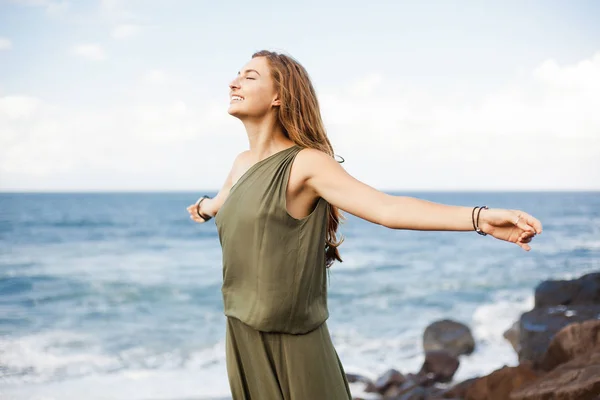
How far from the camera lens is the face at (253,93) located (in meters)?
2.36

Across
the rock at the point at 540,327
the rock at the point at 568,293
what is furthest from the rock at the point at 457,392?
the rock at the point at 568,293

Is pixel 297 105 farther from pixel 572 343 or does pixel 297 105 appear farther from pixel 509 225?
pixel 572 343

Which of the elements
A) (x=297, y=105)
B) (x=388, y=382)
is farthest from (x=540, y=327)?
(x=297, y=105)

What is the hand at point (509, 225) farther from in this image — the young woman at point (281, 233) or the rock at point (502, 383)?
the rock at point (502, 383)

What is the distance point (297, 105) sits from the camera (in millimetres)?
2387

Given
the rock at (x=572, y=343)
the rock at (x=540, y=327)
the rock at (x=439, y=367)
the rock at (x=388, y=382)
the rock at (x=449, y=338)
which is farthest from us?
the rock at (x=449, y=338)

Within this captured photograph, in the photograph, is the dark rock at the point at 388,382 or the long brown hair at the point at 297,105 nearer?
the long brown hair at the point at 297,105

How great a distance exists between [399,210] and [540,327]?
275 inches

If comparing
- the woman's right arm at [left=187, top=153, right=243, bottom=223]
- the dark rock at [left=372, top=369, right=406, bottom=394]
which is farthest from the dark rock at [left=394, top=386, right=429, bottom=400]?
the woman's right arm at [left=187, top=153, right=243, bottom=223]

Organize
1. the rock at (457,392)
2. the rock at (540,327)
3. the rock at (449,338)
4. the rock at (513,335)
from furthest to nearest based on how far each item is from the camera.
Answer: the rock at (513,335) → the rock at (449,338) → the rock at (540,327) → the rock at (457,392)

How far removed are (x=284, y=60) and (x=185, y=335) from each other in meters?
10.4

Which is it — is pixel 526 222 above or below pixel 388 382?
above

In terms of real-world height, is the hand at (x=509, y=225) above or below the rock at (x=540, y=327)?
above

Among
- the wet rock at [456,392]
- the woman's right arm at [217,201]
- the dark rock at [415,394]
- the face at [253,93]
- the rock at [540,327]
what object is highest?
the face at [253,93]
